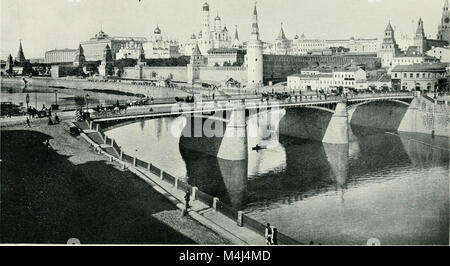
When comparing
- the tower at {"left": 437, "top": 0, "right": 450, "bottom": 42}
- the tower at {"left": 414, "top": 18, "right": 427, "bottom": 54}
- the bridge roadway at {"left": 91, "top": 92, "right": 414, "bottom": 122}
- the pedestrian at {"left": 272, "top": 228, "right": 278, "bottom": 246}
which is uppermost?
the tower at {"left": 437, "top": 0, "right": 450, "bottom": 42}

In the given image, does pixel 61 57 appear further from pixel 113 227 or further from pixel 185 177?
pixel 113 227

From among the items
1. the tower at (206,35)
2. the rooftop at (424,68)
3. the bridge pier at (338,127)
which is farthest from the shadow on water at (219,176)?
the tower at (206,35)

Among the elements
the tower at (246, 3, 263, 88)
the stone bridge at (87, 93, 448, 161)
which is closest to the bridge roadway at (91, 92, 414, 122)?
the stone bridge at (87, 93, 448, 161)

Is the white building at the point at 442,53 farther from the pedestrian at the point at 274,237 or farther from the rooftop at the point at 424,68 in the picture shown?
the pedestrian at the point at 274,237

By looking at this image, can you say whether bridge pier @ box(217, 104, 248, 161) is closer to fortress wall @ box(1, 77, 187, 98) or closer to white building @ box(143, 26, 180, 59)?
fortress wall @ box(1, 77, 187, 98)

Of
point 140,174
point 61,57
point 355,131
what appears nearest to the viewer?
point 140,174

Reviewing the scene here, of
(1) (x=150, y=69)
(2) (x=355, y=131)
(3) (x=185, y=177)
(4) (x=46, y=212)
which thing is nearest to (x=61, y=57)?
(1) (x=150, y=69)

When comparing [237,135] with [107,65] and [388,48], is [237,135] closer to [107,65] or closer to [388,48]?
[388,48]
